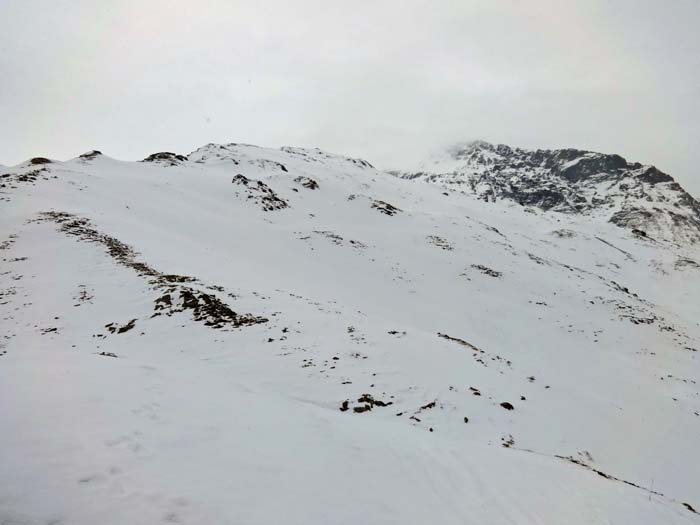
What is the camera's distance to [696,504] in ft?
37.1

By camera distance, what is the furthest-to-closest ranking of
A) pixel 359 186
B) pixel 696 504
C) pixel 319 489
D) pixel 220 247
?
pixel 359 186, pixel 220 247, pixel 696 504, pixel 319 489

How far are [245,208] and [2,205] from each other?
20.5 m

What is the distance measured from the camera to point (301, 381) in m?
11.7

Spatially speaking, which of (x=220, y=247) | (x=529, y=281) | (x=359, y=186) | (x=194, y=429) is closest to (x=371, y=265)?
(x=220, y=247)

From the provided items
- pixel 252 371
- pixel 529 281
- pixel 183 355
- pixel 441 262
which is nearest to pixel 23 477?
pixel 252 371

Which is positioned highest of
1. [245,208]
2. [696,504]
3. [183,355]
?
[245,208]

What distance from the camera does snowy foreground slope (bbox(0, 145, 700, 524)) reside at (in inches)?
222

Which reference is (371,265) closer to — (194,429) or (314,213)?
(314,213)

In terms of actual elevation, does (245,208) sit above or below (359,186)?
below

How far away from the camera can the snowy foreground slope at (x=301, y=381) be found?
18.5ft

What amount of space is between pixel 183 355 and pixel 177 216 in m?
24.9

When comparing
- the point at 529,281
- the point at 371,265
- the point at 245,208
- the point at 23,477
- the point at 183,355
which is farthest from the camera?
the point at 245,208

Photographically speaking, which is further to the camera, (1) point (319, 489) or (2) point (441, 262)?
(2) point (441, 262)

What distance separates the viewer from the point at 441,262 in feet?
124
